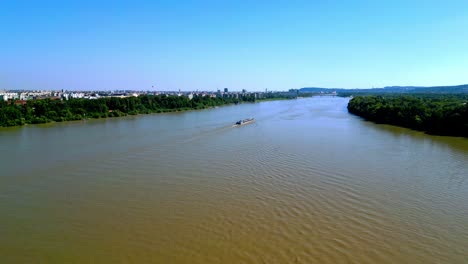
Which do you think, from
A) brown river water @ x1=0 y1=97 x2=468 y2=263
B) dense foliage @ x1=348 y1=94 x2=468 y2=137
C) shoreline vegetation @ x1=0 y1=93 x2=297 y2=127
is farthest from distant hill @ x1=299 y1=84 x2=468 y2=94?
brown river water @ x1=0 y1=97 x2=468 y2=263

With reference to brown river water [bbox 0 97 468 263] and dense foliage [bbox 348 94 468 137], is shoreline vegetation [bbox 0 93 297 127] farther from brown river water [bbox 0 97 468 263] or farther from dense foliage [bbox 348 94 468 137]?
dense foliage [bbox 348 94 468 137]

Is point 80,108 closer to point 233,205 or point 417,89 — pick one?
point 233,205

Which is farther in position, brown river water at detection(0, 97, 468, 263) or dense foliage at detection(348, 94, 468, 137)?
dense foliage at detection(348, 94, 468, 137)

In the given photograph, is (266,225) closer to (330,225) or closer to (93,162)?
(330,225)

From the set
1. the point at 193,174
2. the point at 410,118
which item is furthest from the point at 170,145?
the point at 410,118

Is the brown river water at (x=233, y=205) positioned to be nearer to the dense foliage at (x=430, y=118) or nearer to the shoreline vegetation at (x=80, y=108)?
the dense foliage at (x=430, y=118)

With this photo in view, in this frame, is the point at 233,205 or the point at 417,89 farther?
the point at 417,89

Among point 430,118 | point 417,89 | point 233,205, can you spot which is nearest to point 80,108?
point 233,205
